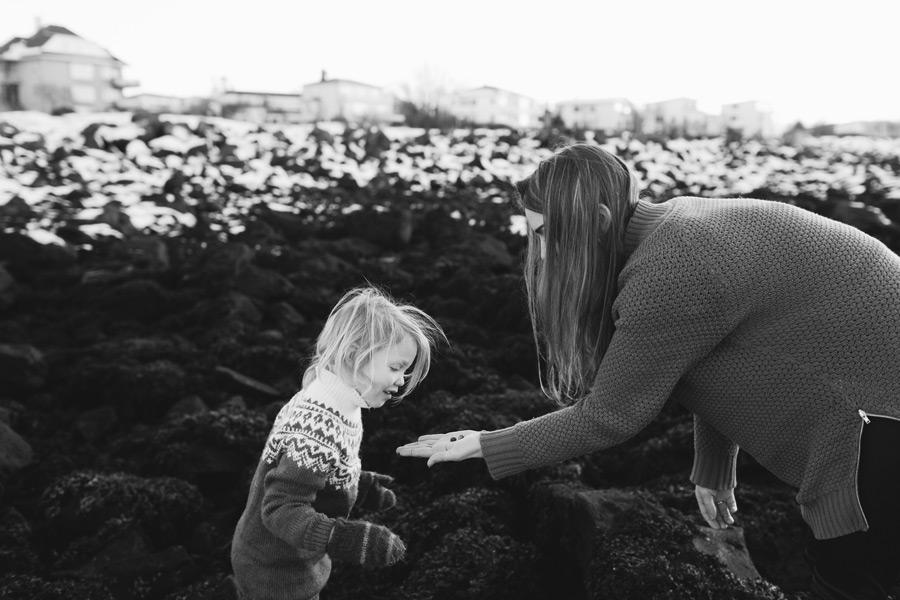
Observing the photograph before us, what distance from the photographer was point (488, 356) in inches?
185

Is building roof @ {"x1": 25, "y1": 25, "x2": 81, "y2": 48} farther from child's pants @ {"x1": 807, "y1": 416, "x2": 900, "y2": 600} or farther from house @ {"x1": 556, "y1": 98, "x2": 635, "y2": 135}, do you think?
child's pants @ {"x1": 807, "y1": 416, "x2": 900, "y2": 600}

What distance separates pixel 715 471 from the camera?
2234 millimetres

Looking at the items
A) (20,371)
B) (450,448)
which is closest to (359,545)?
(450,448)

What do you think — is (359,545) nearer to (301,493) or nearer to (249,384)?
(301,493)

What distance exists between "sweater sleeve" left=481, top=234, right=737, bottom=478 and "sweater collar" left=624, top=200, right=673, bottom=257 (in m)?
0.11

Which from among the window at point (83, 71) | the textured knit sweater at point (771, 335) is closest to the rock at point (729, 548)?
the textured knit sweater at point (771, 335)

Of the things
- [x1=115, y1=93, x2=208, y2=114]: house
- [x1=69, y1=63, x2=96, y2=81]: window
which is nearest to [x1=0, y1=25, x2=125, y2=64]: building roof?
[x1=69, y1=63, x2=96, y2=81]: window

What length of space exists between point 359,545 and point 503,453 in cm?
40

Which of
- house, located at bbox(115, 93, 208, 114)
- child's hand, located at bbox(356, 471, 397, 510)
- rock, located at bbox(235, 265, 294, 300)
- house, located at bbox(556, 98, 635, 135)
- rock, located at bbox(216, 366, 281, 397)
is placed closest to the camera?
child's hand, located at bbox(356, 471, 397, 510)

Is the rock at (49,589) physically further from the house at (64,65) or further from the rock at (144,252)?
the house at (64,65)

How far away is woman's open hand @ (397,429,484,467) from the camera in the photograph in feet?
6.25

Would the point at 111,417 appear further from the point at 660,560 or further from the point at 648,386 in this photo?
the point at 648,386

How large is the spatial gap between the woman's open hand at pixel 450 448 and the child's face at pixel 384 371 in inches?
6.0

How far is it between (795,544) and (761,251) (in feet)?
5.15
